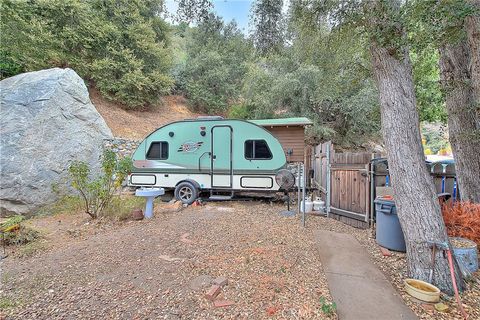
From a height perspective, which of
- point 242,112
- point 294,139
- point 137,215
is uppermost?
point 242,112

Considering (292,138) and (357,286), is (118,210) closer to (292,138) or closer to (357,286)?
(357,286)

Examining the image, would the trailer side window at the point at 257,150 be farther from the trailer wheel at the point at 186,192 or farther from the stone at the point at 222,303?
the stone at the point at 222,303

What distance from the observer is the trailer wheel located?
770 centimetres

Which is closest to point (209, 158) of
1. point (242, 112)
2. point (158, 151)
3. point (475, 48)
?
point (158, 151)

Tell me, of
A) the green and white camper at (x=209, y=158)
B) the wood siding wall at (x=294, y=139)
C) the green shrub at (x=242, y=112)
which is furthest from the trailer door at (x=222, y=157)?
the green shrub at (x=242, y=112)

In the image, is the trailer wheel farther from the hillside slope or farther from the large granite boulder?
the hillside slope

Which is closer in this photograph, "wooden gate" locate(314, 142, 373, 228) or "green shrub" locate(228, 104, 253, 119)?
"wooden gate" locate(314, 142, 373, 228)

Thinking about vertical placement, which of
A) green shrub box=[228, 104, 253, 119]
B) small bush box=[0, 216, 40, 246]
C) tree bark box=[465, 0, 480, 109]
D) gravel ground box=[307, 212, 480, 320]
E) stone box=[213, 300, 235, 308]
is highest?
green shrub box=[228, 104, 253, 119]

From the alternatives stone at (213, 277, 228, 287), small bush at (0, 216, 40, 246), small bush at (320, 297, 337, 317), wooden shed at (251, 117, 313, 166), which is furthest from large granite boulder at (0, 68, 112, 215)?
small bush at (320, 297, 337, 317)

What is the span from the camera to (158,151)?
8125mm

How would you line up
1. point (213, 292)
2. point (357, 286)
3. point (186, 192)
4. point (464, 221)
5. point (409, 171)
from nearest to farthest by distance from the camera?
point (213, 292)
point (357, 286)
point (409, 171)
point (464, 221)
point (186, 192)

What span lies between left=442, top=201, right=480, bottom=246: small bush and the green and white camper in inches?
153

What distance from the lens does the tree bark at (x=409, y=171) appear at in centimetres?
319

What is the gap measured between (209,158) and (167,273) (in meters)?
4.73
